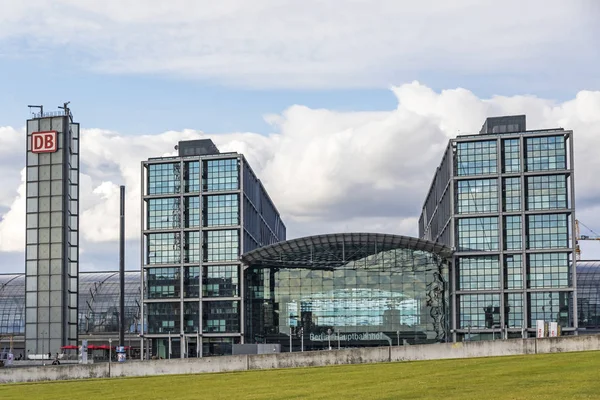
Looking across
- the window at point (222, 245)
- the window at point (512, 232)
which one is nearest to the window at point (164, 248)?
the window at point (222, 245)

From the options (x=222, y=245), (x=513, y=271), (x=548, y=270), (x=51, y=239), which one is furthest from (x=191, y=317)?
(x=548, y=270)

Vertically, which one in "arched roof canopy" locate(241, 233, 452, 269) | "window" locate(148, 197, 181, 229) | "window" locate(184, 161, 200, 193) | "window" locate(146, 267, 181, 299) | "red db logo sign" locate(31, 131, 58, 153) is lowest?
"window" locate(146, 267, 181, 299)

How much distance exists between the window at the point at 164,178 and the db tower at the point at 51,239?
23627 millimetres

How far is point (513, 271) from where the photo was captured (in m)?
133

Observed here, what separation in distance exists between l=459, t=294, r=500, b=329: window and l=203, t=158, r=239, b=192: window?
39.7 m

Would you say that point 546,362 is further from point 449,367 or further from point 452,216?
point 452,216

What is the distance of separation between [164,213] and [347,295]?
106 ft

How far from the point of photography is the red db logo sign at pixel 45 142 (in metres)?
122

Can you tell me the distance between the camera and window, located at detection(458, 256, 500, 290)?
134m

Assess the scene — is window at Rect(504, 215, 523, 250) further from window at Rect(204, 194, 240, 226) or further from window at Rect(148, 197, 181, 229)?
window at Rect(148, 197, 181, 229)

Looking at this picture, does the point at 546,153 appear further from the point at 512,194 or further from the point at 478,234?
the point at 478,234

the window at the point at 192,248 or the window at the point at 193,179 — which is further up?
the window at the point at 193,179

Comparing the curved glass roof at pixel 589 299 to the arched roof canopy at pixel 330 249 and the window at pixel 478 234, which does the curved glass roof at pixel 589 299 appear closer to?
the window at pixel 478 234

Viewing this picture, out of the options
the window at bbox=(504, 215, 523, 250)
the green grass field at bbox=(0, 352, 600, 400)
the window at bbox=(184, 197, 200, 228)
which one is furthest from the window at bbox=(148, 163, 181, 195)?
the green grass field at bbox=(0, 352, 600, 400)
